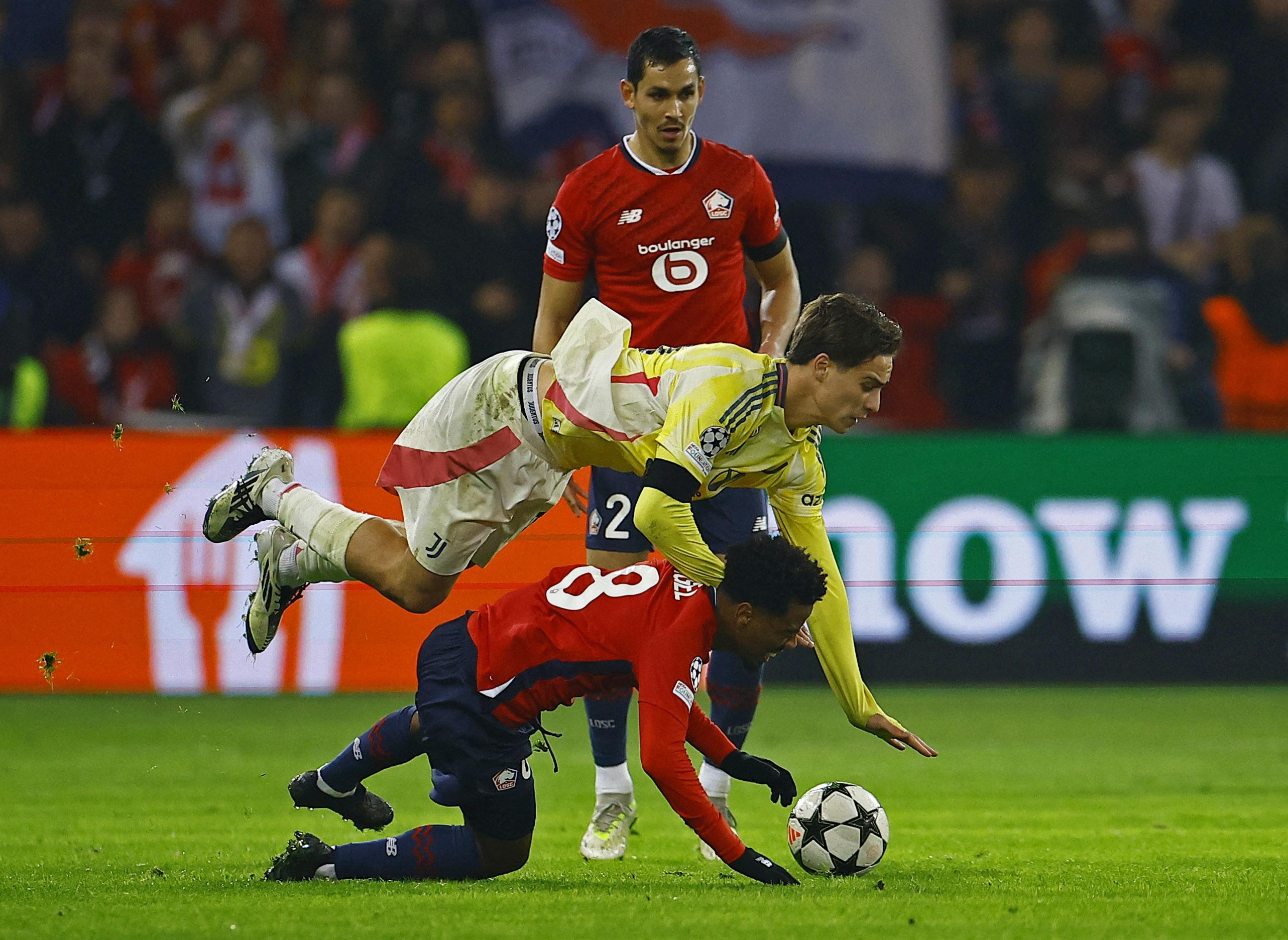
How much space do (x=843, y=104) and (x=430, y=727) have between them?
8.81 m

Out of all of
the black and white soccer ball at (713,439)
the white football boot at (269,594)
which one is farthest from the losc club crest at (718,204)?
the white football boot at (269,594)

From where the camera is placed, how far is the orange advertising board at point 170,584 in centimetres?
962

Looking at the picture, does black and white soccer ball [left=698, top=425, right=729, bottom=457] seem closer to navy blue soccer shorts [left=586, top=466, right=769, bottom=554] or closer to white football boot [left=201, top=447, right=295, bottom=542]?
navy blue soccer shorts [left=586, top=466, right=769, bottom=554]

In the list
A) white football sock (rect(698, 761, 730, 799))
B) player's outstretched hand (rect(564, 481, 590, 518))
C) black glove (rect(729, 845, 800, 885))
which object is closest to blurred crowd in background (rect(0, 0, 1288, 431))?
player's outstretched hand (rect(564, 481, 590, 518))

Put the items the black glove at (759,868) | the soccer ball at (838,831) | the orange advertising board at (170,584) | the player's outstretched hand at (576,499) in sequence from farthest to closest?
the orange advertising board at (170,584)
the player's outstretched hand at (576,499)
the soccer ball at (838,831)
the black glove at (759,868)

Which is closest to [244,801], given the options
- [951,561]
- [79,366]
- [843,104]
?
[951,561]

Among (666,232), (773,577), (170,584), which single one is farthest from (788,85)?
(773,577)

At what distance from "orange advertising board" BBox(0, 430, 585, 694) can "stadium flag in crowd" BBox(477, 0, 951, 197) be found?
422 centimetres

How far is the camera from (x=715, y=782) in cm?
664

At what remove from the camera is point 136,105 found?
13969 millimetres

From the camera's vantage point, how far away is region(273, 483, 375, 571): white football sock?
20.3 ft

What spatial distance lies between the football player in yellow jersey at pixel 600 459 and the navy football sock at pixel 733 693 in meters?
0.78

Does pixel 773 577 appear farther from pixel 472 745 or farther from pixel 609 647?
pixel 472 745

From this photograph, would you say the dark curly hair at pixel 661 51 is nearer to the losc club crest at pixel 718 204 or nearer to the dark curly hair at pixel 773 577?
the losc club crest at pixel 718 204
